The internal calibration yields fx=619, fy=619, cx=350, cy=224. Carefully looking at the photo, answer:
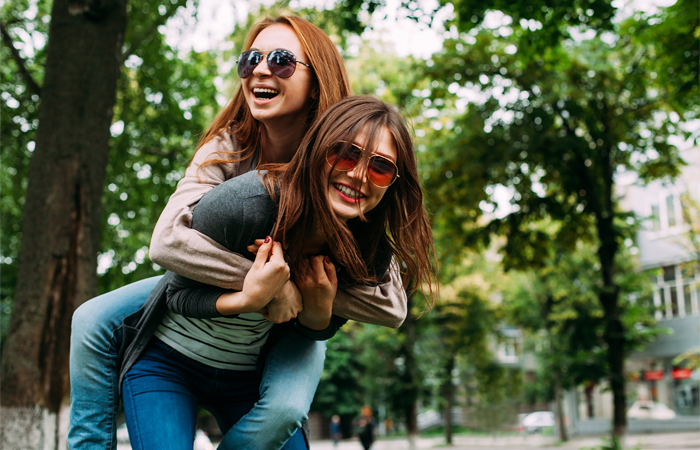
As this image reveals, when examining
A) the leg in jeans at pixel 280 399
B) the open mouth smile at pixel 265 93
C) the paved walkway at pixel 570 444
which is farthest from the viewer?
the paved walkway at pixel 570 444

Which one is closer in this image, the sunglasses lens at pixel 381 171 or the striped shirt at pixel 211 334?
the sunglasses lens at pixel 381 171

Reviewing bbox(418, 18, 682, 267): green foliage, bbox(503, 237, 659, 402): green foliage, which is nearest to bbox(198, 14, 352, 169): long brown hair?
bbox(418, 18, 682, 267): green foliage

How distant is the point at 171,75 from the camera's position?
11547 millimetres

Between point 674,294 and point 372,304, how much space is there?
32.9 meters

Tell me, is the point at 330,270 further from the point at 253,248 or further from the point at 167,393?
the point at 167,393

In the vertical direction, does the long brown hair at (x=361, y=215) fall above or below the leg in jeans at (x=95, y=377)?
above

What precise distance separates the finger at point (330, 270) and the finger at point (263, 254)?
0.24 metres

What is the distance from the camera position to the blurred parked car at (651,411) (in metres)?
30.1

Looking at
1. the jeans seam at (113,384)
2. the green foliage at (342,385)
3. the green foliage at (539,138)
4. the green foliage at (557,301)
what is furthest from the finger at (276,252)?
the green foliage at (342,385)

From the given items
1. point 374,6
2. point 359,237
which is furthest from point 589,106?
point 359,237

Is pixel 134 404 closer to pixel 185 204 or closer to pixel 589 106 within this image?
pixel 185 204

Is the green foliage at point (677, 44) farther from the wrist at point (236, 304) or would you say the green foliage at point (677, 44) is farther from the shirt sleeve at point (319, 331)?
the wrist at point (236, 304)

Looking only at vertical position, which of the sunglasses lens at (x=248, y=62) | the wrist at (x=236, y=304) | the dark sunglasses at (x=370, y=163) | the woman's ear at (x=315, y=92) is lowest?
the wrist at (x=236, y=304)

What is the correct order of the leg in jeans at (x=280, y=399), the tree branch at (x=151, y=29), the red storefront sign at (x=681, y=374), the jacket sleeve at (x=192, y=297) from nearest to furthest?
the jacket sleeve at (x=192, y=297), the leg in jeans at (x=280, y=399), the tree branch at (x=151, y=29), the red storefront sign at (x=681, y=374)
